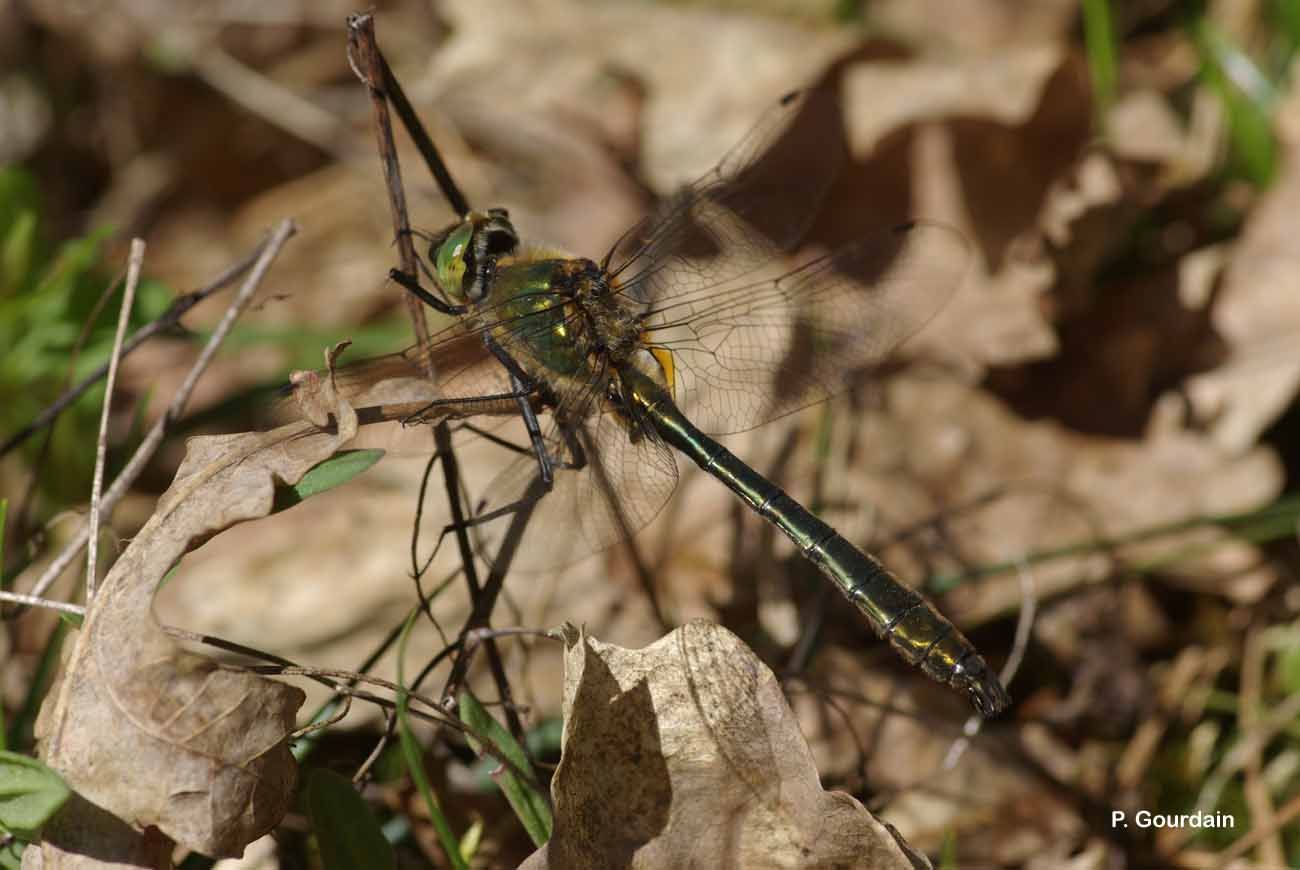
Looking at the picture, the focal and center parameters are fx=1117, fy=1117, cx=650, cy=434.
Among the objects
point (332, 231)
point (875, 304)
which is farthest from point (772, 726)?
point (332, 231)

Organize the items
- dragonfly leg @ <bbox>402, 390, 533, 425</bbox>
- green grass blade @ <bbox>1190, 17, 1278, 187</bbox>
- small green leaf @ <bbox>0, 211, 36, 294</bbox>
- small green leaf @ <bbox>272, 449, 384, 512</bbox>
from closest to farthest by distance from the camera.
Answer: small green leaf @ <bbox>272, 449, 384, 512</bbox>
dragonfly leg @ <bbox>402, 390, 533, 425</bbox>
small green leaf @ <bbox>0, 211, 36, 294</bbox>
green grass blade @ <bbox>1190, 17, 1278, 187</bbox>

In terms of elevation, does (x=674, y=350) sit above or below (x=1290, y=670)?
above

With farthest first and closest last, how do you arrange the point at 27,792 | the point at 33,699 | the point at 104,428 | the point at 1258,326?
the point at 1258,326 < the point at 33,699 < the point at 104,428 < the point at 27,792

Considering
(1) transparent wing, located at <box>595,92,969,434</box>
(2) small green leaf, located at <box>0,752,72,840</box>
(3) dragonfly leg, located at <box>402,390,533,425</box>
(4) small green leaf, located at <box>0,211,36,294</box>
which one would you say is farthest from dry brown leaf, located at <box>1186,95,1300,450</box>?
(4) small green leaf, located at <box>0,211,36,294</box>

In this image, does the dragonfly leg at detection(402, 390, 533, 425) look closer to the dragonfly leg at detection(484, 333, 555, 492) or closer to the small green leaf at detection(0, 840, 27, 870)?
the dragonfly leg at detection(484, 333, 555, 492)

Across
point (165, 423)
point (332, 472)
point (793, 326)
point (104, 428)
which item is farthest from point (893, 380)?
point (104, 428)

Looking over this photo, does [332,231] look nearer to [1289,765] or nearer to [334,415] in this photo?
[334,415]

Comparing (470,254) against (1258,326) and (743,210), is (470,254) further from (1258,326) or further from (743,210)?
(1258,326)
